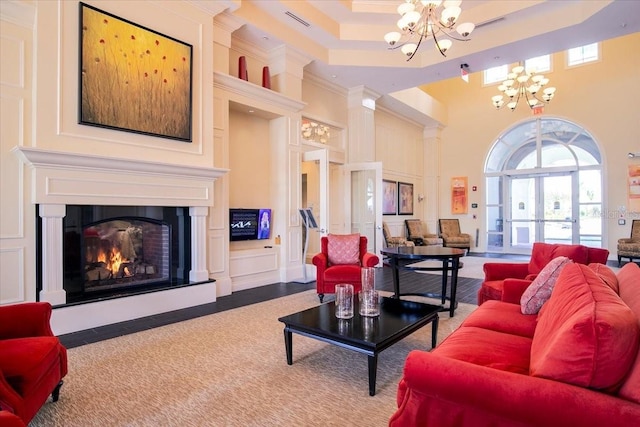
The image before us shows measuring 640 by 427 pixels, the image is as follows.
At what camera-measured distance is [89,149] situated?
3.85 metres

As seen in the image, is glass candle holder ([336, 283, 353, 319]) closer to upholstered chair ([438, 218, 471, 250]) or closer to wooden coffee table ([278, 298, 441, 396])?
wooden coffee table ([278, 298, 441, 396])

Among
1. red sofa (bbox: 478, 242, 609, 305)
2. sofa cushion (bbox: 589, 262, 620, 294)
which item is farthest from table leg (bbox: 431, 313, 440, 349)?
sofa cushion (bbox: 589, 262, 620, 294)

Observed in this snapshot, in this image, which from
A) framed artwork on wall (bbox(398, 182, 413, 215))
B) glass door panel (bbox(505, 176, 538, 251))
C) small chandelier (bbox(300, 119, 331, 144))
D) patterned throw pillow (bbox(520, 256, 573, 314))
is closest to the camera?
patterned throw pillow (bbox(520, 256, 573, 314))

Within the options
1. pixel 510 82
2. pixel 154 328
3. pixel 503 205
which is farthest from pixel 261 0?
pixel 503 205

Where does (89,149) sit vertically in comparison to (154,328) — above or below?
above

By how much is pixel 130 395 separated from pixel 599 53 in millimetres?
12014

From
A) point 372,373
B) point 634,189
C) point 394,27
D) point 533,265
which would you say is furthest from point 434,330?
point 634,189

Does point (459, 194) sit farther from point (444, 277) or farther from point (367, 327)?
point (367, 327)

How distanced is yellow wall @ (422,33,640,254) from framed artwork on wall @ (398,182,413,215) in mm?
1847

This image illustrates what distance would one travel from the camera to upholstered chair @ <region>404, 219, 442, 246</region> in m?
10.1

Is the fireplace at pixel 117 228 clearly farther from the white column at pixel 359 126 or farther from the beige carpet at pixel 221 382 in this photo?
the white column at pixel 359 126

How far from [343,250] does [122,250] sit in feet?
9.43

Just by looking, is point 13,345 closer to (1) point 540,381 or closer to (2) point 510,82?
(1) point 540,381

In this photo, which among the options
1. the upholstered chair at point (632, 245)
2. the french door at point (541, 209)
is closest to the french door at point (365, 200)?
the french door at point (541, 209)
